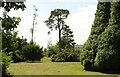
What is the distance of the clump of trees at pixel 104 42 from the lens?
63.5ft

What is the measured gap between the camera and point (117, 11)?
64.6 ft

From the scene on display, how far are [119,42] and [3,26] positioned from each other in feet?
39.2

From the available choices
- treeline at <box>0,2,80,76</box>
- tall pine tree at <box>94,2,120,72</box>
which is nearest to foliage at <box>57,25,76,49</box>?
treeline at <box>0,2,80,76</box>

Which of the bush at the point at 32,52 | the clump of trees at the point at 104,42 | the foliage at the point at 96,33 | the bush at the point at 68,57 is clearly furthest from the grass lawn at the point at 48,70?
the bush at the point at 32,52

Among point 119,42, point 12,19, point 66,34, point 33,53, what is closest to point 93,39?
point 119,42

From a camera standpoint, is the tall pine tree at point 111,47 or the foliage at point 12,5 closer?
the foliage at point 12,5

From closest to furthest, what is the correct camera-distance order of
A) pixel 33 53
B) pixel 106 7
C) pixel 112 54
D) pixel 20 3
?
pixel 20 3 < pixel 112 54 < pixel 106 7 < pixel 33 53

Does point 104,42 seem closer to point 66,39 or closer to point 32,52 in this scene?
point 32,52

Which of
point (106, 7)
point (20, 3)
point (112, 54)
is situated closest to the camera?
point (20, 3)

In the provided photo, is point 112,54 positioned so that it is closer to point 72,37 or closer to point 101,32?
point 101,32

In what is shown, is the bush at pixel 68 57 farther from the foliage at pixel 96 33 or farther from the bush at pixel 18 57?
the foliage at pixel 96 33

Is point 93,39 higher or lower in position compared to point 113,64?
higher

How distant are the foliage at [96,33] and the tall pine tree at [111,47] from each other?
847mm

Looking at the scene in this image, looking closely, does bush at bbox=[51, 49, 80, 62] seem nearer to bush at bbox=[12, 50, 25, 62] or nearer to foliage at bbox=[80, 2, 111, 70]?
bush at bbox=[12, 50, 25, 62]
